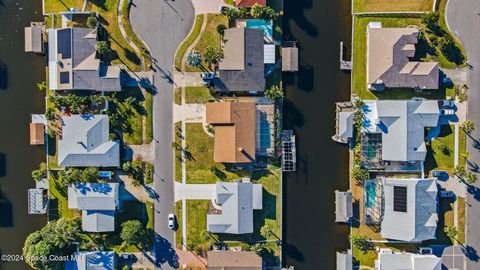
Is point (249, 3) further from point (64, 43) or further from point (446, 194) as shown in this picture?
point (446, 194)

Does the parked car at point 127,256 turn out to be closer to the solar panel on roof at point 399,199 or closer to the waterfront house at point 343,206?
the waterfront house at point 343,206

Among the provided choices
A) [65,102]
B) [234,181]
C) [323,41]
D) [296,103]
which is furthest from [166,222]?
[323,41]

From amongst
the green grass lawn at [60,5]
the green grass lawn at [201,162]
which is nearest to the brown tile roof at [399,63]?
the green grass lawn at [201,162]

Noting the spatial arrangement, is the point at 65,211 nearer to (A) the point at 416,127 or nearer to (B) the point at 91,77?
(B) the point at 91,77

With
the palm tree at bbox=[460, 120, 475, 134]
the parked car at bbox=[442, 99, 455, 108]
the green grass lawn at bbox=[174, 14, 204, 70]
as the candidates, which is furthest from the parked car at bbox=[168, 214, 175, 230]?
the palm tree at bbox=[460, 120, 475, 134]

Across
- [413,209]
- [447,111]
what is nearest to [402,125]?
[447,111]
